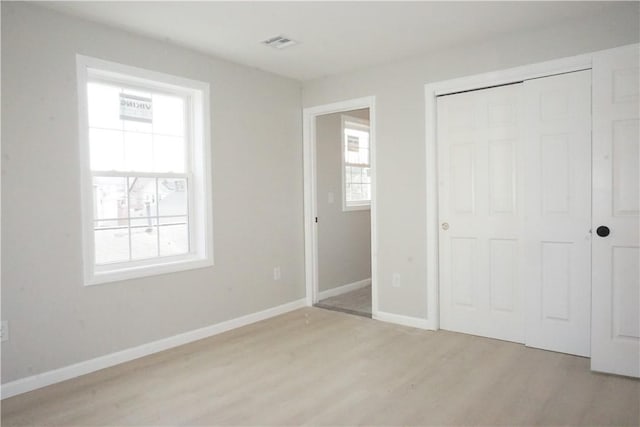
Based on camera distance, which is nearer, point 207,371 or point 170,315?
point 207,371

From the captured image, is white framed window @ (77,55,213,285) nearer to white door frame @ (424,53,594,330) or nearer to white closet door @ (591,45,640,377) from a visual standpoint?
white door frame @ (424,53,594,330)

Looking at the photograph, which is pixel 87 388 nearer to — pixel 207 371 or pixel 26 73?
pixel 207 371

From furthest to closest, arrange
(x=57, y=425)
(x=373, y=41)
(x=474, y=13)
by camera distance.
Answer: (x=373, y=41) → (x=474, y=13) → (x=57, y=425)

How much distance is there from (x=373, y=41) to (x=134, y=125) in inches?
80.4

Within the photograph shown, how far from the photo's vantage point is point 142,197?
136 inches

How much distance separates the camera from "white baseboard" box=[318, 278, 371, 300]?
202 inches

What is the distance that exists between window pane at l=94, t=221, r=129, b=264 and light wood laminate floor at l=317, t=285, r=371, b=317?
2224 mm

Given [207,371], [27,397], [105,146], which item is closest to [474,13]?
[105,146]

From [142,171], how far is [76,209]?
0.63m

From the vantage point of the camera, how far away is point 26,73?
2.75m

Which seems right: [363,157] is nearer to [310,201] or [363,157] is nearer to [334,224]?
[334,224]

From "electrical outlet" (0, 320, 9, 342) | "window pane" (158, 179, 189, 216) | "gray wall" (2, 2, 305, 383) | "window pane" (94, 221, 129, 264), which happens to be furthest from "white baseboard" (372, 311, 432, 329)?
"electrical outlet" (0, 320, 9, 342)

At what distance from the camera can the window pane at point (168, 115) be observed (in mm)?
3590

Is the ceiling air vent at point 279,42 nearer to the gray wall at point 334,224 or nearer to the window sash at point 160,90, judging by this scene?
the window sash at point 160,90
